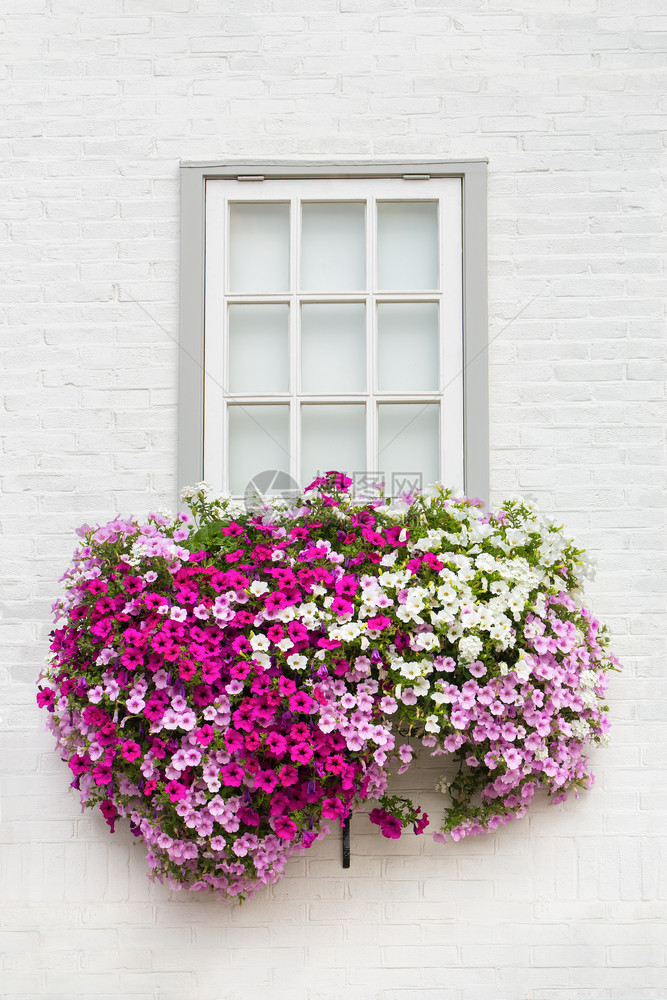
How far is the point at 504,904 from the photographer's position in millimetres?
2721

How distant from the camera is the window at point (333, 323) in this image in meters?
2.93

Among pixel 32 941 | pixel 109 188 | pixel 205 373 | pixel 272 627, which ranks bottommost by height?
pixel 32 941

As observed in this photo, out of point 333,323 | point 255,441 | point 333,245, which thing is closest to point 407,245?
point 333,245

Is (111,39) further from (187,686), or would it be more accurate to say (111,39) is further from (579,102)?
(187,686)

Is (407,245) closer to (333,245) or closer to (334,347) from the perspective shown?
(333,245)

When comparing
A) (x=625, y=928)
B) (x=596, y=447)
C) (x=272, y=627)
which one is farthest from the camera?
(x=596, y=447)

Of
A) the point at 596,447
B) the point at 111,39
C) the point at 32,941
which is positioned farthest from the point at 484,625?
the point at 111,39

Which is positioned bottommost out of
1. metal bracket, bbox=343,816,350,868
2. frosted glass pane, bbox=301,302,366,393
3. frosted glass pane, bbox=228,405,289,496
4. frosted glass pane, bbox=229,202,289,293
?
metal bracket, bbox=343,816,350,868

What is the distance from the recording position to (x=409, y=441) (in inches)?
117

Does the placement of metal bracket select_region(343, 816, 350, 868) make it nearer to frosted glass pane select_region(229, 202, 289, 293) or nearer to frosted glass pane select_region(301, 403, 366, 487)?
frosted glass pane select_region(301, 403, 366, 487)

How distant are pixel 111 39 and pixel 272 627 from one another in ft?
6.75

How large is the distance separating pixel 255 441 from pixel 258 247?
654 mm

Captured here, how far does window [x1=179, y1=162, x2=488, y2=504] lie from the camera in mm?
2928

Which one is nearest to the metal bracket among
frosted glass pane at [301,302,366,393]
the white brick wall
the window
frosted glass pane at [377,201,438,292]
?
the white brick wall
